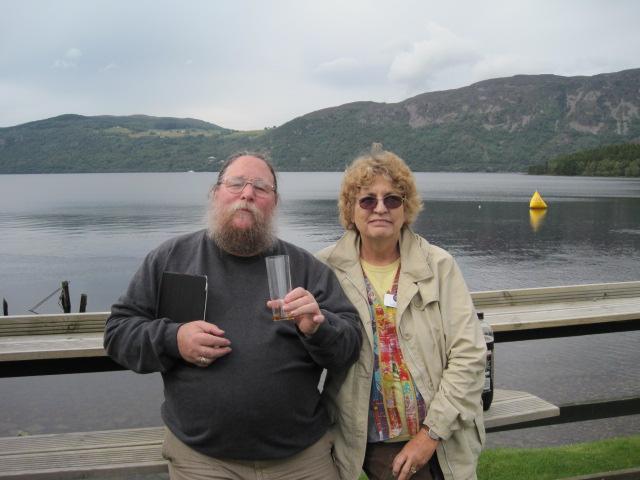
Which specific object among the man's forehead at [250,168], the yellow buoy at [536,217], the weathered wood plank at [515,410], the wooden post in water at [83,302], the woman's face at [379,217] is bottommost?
the yellow buoy at [536,217]

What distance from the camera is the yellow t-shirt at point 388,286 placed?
283 centimetres

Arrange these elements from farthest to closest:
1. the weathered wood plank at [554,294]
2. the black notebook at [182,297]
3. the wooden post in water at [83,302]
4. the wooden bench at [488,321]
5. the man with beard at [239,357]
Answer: the wooden post in water at [83,302]
the weathered wood plank at [554,294]
the wooden bench at [488,321]
the black notebook at [182,297]
the man with beard at [239,357]

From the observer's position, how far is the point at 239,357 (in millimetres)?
2631

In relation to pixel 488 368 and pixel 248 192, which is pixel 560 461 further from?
pixel 248 192

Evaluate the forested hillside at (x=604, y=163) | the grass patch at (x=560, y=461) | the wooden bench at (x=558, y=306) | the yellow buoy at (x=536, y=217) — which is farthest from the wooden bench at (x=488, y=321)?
the forested hillside at (x=604, y=163)

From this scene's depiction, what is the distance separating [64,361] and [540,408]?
114 inches

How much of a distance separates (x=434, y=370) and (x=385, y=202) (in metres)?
0.93

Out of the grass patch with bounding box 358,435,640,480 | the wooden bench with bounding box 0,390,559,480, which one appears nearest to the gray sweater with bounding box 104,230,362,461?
the wooden bench with bounding box 0,390,559,480

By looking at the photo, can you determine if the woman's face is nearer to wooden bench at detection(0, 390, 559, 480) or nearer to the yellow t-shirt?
the yellow t-shirt

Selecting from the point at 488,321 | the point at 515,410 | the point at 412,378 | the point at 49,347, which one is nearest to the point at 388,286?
the point at 412,378

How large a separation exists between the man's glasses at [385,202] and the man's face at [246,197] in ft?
1.70

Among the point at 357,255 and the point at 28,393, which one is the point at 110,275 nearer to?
the point at 28,393

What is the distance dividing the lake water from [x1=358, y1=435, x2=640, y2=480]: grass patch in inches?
74.9

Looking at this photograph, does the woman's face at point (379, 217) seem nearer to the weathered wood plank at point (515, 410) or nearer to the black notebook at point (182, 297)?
the black notebook at point (182, 297)
